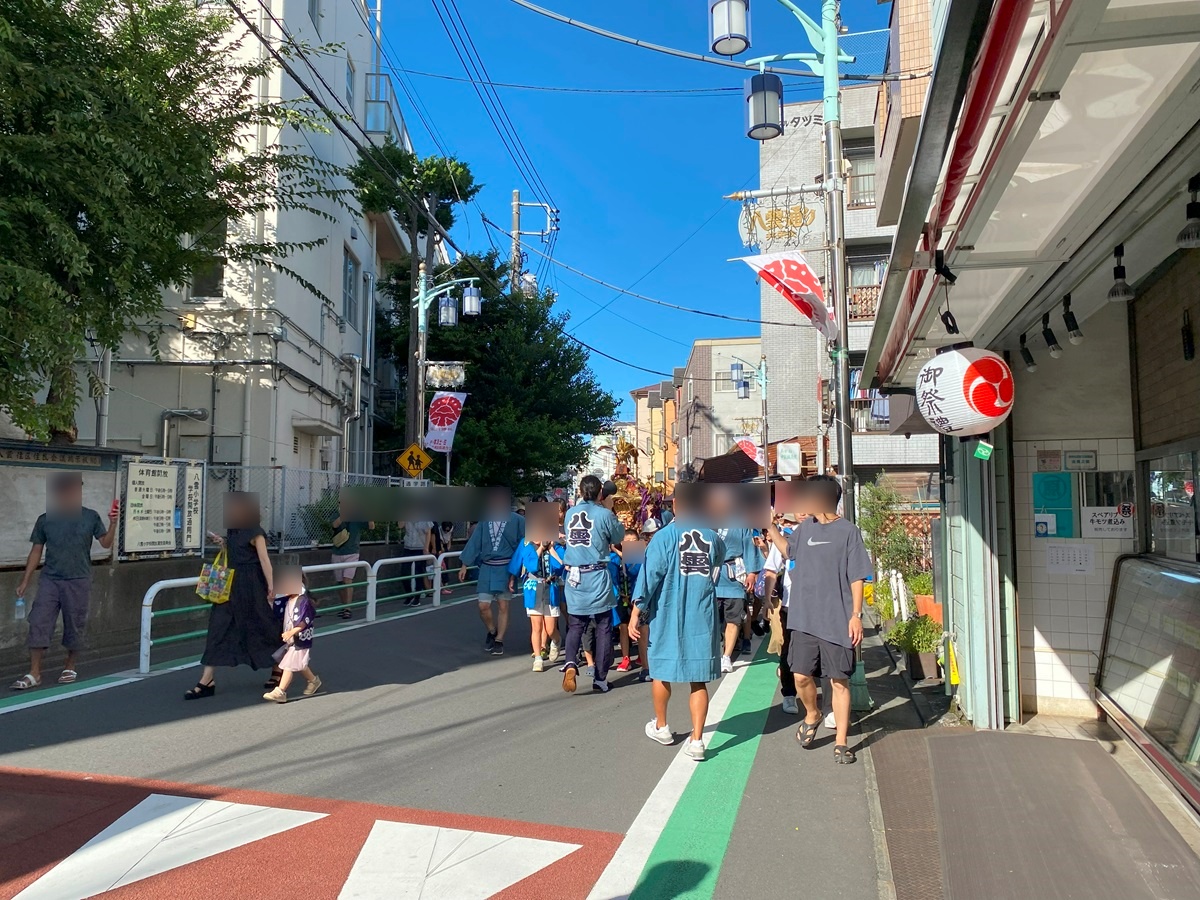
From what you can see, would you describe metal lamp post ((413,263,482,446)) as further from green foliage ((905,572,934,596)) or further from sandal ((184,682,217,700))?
sandal ((184,682,217,700))

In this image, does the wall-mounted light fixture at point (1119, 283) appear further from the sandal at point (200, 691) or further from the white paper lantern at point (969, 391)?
the sandal at point (200, 691)

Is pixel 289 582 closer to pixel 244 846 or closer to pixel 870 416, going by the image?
pixel 244 846

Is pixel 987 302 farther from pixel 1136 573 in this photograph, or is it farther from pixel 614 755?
pixel 614 755

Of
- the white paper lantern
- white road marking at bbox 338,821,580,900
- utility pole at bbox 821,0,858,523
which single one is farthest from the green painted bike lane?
the white paper lantern

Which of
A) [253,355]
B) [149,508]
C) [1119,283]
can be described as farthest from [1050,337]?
[253,355]

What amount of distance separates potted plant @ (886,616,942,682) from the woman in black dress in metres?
5.75

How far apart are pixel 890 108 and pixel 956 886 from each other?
10.1 m

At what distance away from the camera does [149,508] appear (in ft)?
33.3

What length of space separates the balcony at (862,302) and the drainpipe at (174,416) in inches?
620

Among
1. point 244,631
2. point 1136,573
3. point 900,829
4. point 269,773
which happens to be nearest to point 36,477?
point 244,631

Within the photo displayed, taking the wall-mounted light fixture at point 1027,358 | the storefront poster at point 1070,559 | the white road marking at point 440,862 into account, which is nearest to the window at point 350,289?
the wall-mounted light fixture at point 1027,358

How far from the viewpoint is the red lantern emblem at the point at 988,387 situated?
5336mm

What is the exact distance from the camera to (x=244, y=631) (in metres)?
7.12

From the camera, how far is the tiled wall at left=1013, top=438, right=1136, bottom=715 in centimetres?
623
